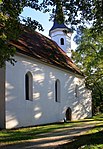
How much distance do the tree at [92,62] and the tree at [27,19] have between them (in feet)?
80.1

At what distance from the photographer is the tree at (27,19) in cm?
1341

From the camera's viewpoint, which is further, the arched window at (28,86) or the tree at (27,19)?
the arched window at (28,86)

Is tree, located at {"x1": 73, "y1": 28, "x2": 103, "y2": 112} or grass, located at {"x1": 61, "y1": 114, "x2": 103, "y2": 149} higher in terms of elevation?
tree, located at {"x1": 73, "y1": 28, "x2": 103, "y2": 112}

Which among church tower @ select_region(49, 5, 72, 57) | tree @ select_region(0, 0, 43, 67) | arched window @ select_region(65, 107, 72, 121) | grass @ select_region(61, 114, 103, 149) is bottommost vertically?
grass @ select_region(61, 114, 103, 149)

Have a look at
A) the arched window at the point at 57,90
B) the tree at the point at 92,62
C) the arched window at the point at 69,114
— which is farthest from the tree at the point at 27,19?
the tree at the point at 92,62

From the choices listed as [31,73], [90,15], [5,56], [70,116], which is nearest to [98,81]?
[70,116]

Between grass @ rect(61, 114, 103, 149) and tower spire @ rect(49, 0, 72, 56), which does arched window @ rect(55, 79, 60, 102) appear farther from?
grass @ rect(61, 114, 103, 149)

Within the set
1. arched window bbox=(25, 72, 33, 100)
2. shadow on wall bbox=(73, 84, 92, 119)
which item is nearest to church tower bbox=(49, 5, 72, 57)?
shadow on wall bbox=(73, 84, 92, 119)

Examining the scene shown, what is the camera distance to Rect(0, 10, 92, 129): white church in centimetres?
2227

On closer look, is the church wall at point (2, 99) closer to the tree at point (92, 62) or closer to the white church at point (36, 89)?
the white church at point (36, 89)

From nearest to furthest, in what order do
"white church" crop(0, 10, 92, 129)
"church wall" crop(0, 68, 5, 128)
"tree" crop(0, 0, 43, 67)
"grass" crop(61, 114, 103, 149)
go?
"grass" crop(61, 114, 103, 149), "tree" crop(0, 0, 43, 67), "church wall" crop(0, 68, 5, 128), "white church" crop(0, 10, 92, 129)

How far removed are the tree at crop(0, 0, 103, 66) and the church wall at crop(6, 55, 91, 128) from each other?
7.68m

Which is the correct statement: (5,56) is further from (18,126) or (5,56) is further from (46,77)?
(46,77)

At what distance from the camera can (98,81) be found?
5084 cm
